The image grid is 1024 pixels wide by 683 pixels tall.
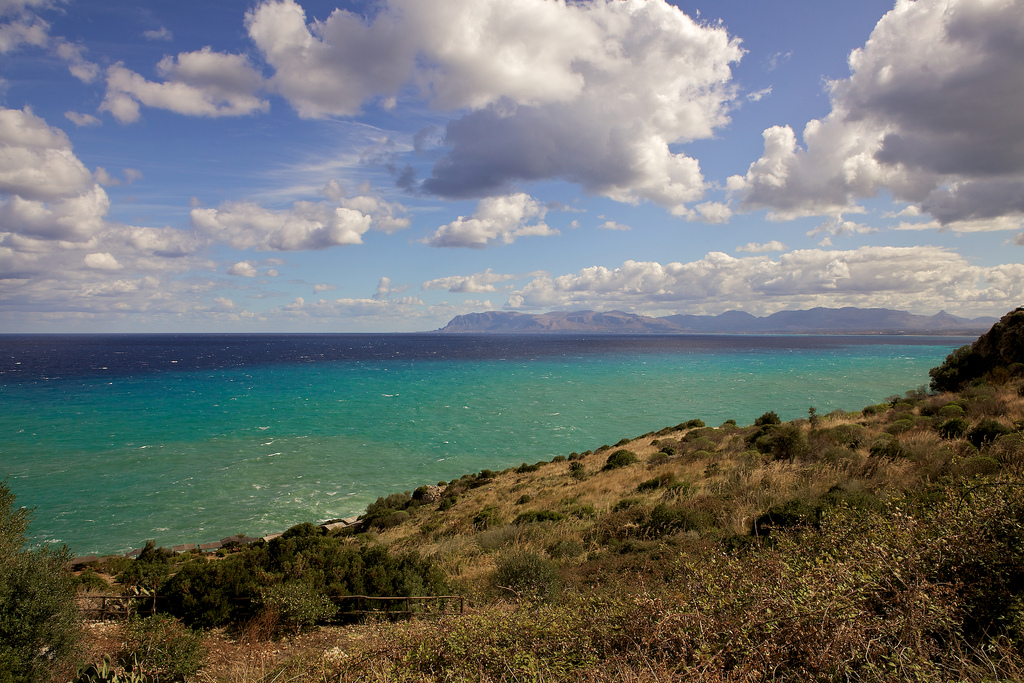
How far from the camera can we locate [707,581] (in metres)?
5.01

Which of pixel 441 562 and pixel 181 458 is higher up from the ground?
pixel 441 562

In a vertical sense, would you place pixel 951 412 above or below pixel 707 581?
below

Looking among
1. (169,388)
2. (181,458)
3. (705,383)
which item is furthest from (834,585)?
(169,388)

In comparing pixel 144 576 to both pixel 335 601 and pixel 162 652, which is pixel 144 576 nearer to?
pixel 335 601

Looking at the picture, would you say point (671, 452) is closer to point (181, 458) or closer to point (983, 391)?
point (983, 391)

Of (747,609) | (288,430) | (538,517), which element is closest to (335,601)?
(747,609)

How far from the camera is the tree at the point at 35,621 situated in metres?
5.88

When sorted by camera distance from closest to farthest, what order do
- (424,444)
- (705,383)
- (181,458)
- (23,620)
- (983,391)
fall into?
(23,620) → (983,391) → (181,458) → (424,444) → (705,383)

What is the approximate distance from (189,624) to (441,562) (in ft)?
15.2

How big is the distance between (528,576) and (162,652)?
5.06 meters

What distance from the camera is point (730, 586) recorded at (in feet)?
15.4

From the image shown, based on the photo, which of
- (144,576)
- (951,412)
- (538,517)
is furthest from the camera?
(951,412)

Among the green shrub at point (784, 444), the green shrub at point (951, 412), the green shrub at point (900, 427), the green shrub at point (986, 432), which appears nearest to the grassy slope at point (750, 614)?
the green shrub at point (986, 432)

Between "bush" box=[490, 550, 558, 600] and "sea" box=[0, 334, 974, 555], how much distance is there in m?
17.6
